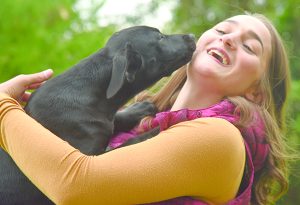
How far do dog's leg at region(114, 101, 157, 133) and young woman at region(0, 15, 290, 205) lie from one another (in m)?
0.13

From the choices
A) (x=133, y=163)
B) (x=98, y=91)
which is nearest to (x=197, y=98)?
(x=98, y=91)

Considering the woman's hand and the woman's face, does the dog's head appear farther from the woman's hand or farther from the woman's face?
the woman's hand

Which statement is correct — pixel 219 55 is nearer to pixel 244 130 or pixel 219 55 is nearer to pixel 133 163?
pixel 244 130

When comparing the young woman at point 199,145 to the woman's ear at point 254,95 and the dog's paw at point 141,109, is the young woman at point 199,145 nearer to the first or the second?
the woman's ear at point 254,95

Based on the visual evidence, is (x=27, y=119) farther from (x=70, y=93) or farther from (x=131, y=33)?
(x=131, y=33)

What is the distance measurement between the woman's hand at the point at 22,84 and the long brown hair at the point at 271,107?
598 millimetres

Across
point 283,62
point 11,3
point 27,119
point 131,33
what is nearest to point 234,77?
point 283,62

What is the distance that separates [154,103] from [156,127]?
1.68ft

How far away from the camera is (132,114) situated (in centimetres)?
311

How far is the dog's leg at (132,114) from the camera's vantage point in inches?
120

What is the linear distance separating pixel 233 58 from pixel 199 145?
0.71 meters

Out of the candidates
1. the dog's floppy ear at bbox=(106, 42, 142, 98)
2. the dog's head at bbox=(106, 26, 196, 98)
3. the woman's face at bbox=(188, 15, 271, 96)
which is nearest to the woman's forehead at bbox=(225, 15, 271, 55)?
the woman's face at bbox=(188, 15, 271, 96)

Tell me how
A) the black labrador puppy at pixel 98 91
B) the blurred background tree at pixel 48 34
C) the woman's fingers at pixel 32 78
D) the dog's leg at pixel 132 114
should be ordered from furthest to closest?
1. the blurred background tree at pixel 48 34
2. the dog's leg at pixel 132 114
3. the woman's fingers at pixel 32 78
4. the black labrador puppy at pixel 98 91

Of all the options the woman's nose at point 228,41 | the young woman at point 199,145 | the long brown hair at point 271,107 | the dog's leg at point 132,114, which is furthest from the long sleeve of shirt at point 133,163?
the dog's leg at point 132,114
